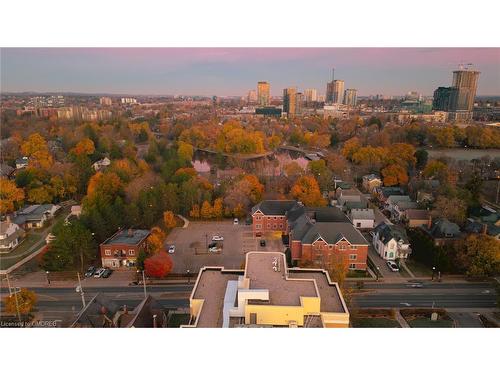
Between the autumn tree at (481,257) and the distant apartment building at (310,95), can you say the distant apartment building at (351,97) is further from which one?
the autumn tree at (481,257)

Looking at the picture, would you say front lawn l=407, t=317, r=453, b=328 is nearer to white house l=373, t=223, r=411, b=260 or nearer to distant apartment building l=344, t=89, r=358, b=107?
white house l=373, t=223, r=411, b=260

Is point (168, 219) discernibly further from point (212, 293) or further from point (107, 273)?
point (212, 293)

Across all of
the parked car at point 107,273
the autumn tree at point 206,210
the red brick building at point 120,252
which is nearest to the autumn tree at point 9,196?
the red brick building at point 120,252

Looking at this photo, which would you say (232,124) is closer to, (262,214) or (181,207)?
(181,207)

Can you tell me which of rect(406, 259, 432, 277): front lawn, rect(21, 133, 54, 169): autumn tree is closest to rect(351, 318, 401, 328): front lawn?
rect(406, 259, 432, 277): front lawn

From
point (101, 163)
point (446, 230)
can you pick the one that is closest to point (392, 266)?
point (446, 230)

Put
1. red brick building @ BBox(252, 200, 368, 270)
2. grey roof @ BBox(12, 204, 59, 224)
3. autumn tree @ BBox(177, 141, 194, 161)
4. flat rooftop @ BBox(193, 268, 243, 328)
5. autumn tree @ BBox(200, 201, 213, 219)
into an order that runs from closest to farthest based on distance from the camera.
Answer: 1. flat rooftop @ BBox(193, 268, 243, 328)
2. red brick building @ BBox(252, 200, 368, 270)
3. grey roof @ BBox(12, 204, 59, 224)
4. autumn tree @ BBox(200, 201, 213, 219)
5. autumn tree @ BBox(177, 141, 194, 161)
